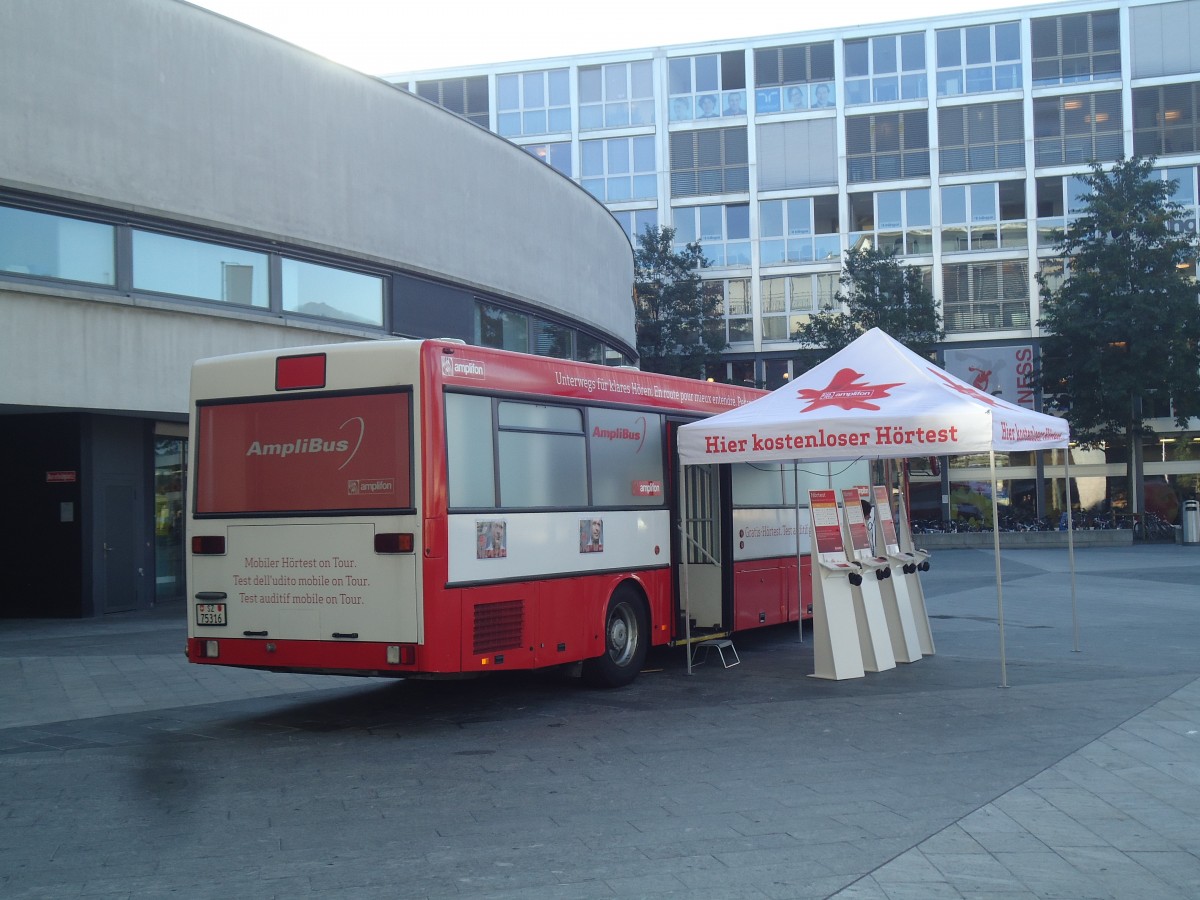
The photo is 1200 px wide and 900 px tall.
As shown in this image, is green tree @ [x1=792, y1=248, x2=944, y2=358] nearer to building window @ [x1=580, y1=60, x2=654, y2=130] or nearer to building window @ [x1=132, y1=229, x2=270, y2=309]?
building window @ [x1=580, y1=60, x2=654, y2=130]

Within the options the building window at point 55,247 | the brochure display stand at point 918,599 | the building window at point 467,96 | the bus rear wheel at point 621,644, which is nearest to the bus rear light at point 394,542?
the bus rear wheel at point 621,644

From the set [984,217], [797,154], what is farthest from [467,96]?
[984,217]

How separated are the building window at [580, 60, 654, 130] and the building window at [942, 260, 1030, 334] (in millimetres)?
12842

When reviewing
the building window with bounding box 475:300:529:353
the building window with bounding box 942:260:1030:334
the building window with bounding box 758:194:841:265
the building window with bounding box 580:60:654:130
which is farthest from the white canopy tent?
A: the building window with bounding box 580:60:654:130

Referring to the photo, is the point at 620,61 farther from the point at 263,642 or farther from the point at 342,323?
the point at 263,642

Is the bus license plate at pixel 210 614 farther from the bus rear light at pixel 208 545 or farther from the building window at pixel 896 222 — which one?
the building window at pixel 896 222

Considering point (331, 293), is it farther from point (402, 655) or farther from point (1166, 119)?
point (1166, 119)

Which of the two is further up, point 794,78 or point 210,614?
point 794,78

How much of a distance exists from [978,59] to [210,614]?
41634 millimetres

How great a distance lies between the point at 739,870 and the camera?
563 cm

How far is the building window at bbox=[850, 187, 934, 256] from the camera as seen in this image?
44781 mm

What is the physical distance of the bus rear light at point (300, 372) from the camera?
30.5 ft

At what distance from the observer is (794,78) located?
4600 centimetres

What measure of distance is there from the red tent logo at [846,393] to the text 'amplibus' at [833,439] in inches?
14.6
